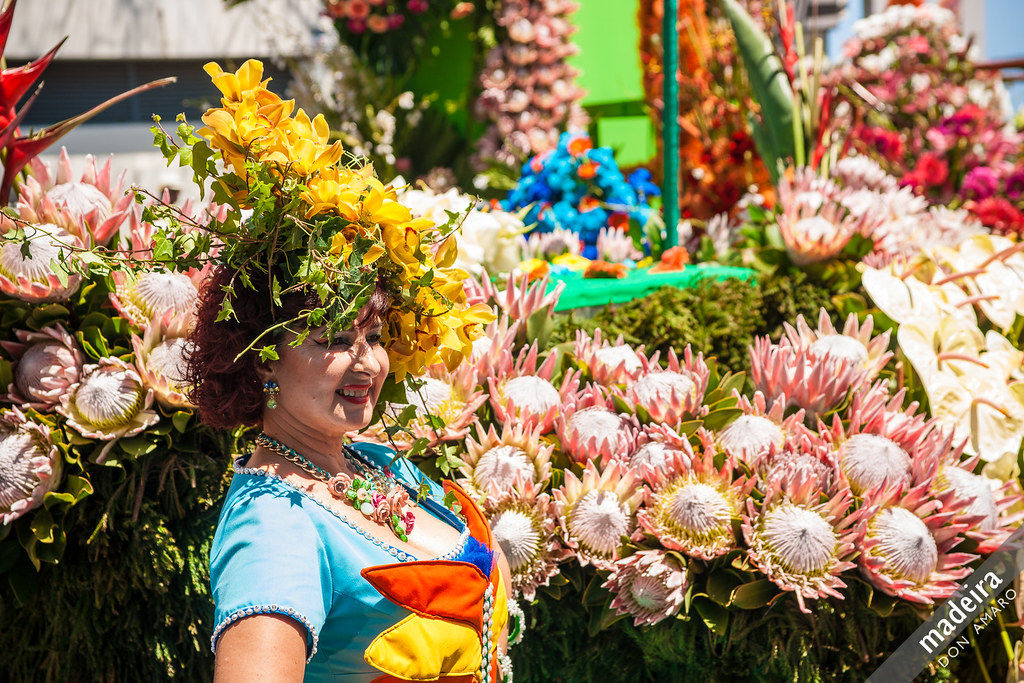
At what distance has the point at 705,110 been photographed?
4188 millimetres

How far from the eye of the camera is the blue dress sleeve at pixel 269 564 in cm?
94

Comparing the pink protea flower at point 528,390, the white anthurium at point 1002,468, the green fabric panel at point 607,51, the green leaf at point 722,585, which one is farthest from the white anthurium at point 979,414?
the green fabric panel at point 607,51

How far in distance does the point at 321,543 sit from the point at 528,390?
695 millimetres

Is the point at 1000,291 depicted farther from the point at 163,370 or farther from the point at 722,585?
the point at 163,370

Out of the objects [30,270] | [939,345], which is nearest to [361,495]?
[30,270]

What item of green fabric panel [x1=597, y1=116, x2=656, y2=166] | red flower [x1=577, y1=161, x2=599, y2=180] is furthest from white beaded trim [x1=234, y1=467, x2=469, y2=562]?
green fabric panel [x1=597, y1=116, x2=656, y2=166]

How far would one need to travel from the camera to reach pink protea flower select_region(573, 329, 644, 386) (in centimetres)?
180

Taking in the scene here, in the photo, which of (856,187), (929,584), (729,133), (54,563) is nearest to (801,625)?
(929,584)

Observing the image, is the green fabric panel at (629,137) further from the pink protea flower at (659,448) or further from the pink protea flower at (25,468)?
the pink protea flower at (25,468)

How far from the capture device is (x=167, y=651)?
63.1 inches

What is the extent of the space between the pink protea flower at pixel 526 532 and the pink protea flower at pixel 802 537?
1.06ft

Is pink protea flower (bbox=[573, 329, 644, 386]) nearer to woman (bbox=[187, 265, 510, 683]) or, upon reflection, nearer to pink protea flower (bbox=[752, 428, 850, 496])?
pink protea flower (bbox=[752, 428, 850, 496])

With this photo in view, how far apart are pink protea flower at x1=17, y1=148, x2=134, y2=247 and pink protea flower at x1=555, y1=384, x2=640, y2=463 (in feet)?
2.91

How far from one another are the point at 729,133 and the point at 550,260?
1553 mm
